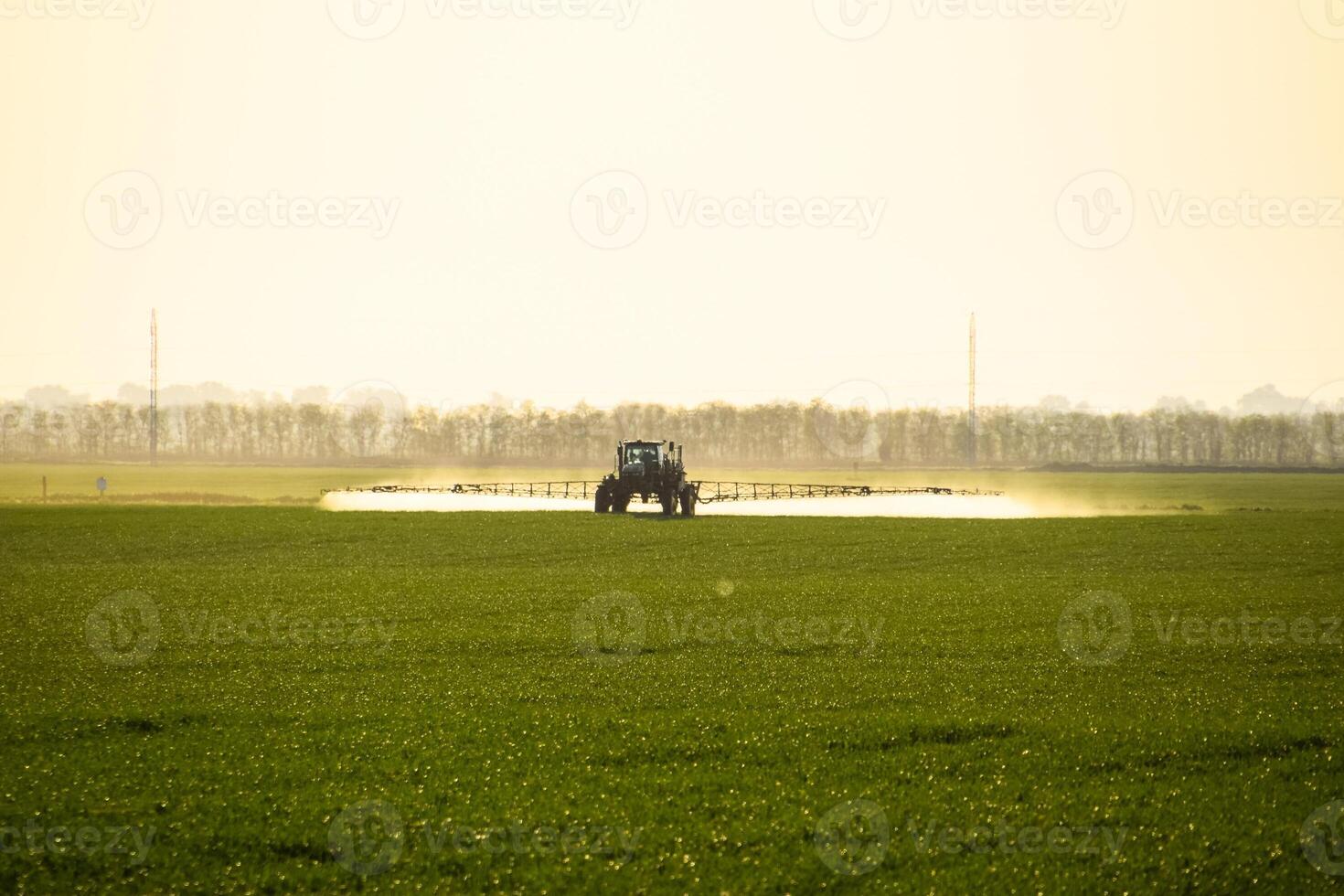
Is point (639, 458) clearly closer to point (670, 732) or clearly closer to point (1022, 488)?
point (670, 732)

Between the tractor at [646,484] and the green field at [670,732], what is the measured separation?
27109mm

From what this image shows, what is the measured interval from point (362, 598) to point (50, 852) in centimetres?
1614

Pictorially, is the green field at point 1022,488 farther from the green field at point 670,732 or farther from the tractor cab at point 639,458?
the green field at point 670,732

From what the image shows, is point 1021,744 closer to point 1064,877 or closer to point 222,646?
point 1064,877

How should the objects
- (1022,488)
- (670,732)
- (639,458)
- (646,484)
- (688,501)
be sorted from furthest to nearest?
(1022,488) → (639,458) → (688,501) → (646,484) → (670,732)

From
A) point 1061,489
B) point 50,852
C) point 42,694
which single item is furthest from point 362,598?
point 1061,489

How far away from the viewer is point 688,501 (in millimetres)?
59781

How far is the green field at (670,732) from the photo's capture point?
398 inches

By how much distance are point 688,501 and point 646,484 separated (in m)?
2.30

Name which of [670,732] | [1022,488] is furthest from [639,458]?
[1022,488]

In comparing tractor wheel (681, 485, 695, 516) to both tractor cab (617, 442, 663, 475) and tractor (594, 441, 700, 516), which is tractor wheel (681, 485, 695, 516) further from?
tractor cab (617, 442, 663, 475)

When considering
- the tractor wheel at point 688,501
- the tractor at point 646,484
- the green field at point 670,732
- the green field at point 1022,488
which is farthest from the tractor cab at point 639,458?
the green field at point 670,732

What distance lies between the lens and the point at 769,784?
12062mm

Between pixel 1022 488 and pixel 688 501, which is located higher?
pixel 688 501
